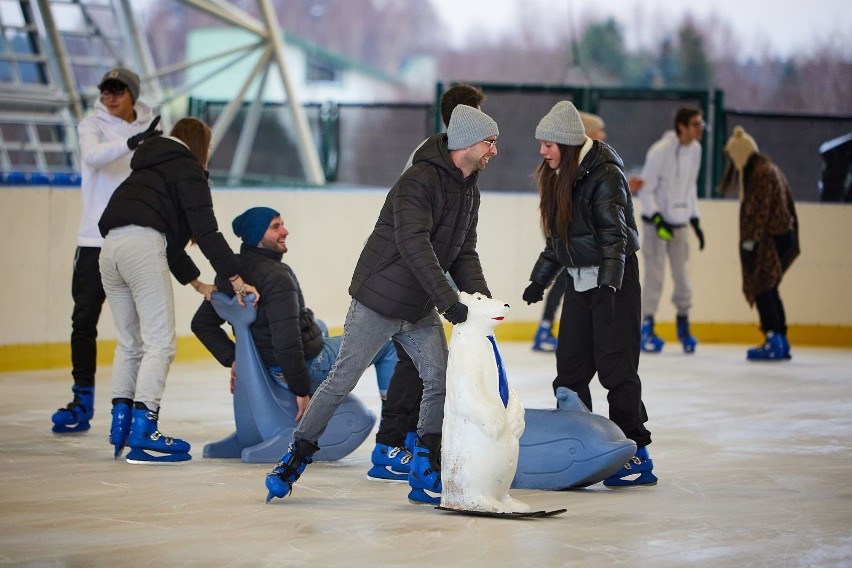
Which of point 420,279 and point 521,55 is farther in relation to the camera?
point 521,55

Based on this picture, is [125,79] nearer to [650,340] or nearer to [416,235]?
[416,235]

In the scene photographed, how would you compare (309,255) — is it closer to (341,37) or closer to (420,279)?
(420,279)

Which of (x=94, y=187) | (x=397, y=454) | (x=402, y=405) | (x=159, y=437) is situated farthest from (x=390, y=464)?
(x=94, y=187)

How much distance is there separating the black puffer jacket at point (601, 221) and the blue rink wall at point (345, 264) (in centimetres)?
434

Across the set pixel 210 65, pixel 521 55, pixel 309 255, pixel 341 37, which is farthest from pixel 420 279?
pixel 210 65

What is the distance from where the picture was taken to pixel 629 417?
5594 millimetres

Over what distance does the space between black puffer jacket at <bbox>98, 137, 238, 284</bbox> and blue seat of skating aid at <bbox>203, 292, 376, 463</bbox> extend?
252mm

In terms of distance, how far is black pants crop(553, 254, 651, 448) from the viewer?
558cm

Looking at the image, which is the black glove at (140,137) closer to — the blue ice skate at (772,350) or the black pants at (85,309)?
the black pants at (85,309)

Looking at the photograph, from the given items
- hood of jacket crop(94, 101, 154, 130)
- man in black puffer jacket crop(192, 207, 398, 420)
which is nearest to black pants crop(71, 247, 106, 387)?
hood of jacket crop(94, 101, 154, 130)

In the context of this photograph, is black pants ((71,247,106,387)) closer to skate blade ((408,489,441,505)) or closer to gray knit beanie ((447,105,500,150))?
skate blade ((408,489,441,505))

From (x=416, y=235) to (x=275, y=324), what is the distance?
1.18 metres

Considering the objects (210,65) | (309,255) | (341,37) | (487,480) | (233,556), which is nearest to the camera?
(233,556)

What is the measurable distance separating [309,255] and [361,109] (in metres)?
2.68
